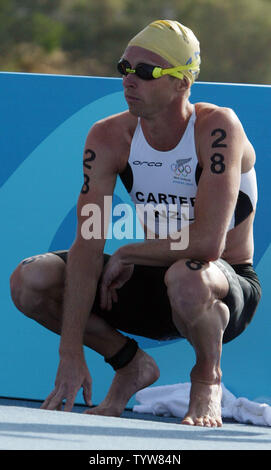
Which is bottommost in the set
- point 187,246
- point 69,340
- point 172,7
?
point 69,340

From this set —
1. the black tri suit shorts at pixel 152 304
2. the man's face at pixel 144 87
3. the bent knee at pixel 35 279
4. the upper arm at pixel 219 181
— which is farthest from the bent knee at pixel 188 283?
the man's face at pixel 144 87

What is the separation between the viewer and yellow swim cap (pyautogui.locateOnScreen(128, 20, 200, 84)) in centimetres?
363

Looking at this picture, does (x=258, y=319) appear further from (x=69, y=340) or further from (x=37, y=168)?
(x=37, y=168)

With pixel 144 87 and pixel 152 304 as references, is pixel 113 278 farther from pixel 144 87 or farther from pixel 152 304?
pixel 144 87

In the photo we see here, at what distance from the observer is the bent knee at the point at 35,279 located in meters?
3.69

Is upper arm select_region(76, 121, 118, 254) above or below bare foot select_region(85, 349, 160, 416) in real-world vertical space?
above

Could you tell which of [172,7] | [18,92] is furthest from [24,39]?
[18,92]

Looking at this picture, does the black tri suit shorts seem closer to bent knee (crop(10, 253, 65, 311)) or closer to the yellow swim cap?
bent knee (crop(10, 253, 65, 311))

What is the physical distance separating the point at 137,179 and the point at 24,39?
22.1 metres

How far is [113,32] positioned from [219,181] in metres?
23.1

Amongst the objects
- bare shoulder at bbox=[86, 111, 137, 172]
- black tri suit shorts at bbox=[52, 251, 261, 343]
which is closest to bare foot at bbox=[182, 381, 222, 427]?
black tri suit shorts at bbox=[52, 251, 261, 343]

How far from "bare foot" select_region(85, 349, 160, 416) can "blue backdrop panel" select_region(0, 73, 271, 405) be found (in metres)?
0.37

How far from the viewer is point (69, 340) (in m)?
3.63

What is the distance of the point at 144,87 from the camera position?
12.0ft
